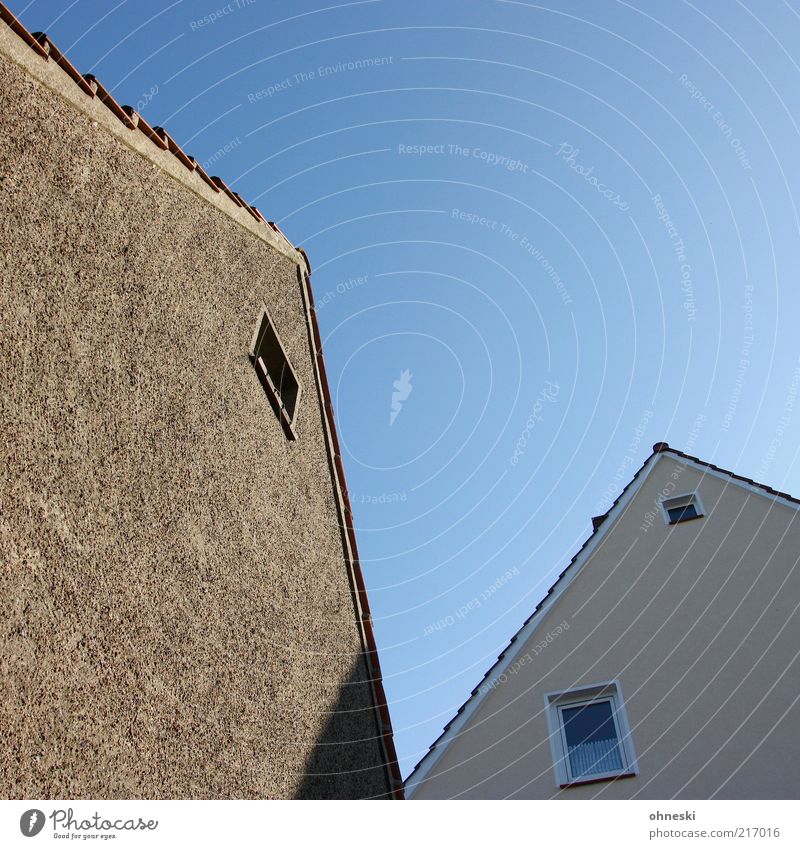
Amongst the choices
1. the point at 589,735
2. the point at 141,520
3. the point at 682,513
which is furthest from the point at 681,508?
the point at 141,520

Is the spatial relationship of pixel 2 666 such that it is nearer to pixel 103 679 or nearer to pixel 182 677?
pixel 103 679

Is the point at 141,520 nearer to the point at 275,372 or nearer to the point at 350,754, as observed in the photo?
the point at 350,754

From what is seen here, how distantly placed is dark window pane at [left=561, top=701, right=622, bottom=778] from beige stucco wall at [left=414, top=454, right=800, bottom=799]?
9.2 inches

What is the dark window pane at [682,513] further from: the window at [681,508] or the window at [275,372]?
the window at [275,372]

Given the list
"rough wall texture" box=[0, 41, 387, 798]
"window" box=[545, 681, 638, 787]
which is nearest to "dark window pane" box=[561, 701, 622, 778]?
"window" box=[545, 681, 638, 787]

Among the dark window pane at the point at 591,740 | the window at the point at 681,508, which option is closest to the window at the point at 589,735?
the dark window pane at the point at 591,740

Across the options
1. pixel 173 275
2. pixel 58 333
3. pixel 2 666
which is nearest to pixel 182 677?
pixel 2 666

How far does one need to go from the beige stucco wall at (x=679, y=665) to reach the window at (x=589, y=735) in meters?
0.10

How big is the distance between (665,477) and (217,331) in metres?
7.84

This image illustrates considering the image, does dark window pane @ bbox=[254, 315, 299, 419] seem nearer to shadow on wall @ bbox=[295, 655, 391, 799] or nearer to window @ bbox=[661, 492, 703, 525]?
shadow on wall @ bbox=[295, 655, 391, 799]

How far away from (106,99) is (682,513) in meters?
9.02

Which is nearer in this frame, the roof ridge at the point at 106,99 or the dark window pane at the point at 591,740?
the roof ridge at the point at 106,99

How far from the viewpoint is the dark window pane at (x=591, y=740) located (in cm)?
1003

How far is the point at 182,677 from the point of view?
5.26 meters
